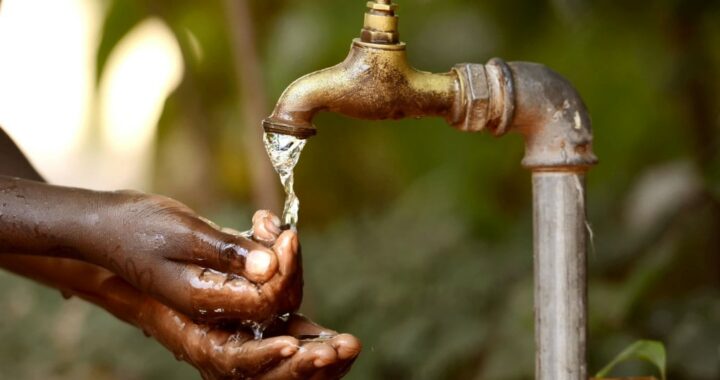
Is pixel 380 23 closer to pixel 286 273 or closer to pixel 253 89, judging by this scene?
pixel 286 273

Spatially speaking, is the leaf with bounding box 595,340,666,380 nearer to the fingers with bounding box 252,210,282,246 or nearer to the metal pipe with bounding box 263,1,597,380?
the metal pipe with bounding box 263,1,597,380

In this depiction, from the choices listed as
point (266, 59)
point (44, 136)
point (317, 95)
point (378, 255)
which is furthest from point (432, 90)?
point (44, 136)

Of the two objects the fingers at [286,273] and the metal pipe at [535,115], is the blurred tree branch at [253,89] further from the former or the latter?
the fingers at [286,273]

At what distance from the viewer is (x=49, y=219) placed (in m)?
0.94

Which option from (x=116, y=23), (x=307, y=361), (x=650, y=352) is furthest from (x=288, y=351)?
(x=116, y=23)

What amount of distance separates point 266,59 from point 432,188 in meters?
0.73

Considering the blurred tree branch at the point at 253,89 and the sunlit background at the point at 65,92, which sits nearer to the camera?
the blurred tree branch at the point at 253,89

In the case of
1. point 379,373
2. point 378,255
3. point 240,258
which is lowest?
point 379,373

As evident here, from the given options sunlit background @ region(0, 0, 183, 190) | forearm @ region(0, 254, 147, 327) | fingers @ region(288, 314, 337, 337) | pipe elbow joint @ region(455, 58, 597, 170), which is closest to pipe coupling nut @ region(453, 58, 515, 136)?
pipe elbow joint @ region(455, 58, 597, 170)

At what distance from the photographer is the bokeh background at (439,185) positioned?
2.16 meters

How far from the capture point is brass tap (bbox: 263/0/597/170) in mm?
1016

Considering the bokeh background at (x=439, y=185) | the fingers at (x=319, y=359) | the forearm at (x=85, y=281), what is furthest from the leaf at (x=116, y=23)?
the fingers at (x=319, y=359)

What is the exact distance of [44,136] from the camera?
4.93m

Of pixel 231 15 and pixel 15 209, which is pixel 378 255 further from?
pixel 15 209
